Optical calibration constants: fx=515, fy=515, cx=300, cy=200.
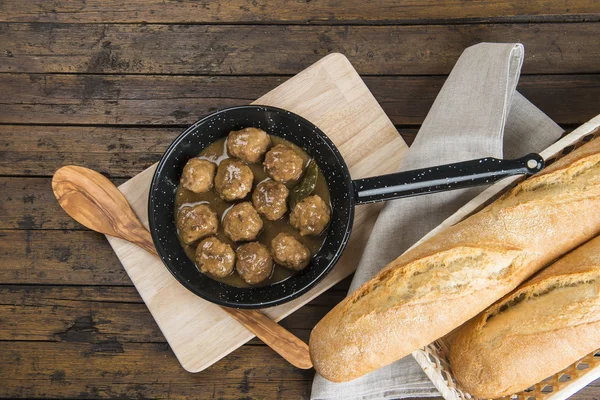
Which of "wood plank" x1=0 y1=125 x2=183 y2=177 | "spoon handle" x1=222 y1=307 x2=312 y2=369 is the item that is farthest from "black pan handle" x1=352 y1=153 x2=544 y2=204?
"wood plank" x1=0 y1=125 x2=183 y2=177

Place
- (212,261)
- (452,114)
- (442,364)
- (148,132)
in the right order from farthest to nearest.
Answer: (148,132) → (452,114) → (212,261) → (442,364)

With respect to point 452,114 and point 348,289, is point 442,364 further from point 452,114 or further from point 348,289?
point 452,114

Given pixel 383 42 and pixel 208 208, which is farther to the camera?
pixel 383 42

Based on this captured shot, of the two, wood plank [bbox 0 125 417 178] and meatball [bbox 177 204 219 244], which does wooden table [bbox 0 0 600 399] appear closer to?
wood plank [bbox 0 125 417 178]

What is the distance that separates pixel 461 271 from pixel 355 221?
26.1 inches

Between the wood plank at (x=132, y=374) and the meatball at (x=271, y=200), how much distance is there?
72 cm

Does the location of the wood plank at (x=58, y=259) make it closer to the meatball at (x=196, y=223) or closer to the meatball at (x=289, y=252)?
the meatball at (x=196, y=223)

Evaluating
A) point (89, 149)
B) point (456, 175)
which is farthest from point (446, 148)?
Answer: point (89, 149)

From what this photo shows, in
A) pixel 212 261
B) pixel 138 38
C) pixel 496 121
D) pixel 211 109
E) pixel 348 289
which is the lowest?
pixel 348 289

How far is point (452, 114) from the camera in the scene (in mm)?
2307

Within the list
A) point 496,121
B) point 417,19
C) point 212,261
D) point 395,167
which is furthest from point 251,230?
point 417,19

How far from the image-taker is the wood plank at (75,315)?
252 centimetres

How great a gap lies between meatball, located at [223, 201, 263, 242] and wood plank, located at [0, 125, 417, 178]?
68 centimetres

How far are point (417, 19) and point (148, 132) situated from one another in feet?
4.94
